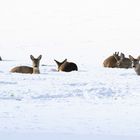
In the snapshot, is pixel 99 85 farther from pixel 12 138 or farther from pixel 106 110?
pixel 12 138

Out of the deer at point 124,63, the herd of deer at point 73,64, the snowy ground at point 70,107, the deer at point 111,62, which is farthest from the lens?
the deer at point 111,62

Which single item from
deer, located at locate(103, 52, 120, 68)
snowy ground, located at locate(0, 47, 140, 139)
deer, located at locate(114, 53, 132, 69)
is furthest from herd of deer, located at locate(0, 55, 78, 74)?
snowy ground, located at locate(0, 47, 140, 139)

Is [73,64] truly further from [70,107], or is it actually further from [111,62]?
[70,107]

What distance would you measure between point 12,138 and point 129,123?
2.16m

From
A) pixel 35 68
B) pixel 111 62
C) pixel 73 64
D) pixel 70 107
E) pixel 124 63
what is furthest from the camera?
pixel 111 62

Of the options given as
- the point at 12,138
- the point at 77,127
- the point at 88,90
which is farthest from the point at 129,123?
the point at 88,90

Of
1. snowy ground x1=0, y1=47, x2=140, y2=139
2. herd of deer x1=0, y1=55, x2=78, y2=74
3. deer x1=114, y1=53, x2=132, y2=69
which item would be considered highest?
deer x1=114, y1=53, x2=132, y2=69

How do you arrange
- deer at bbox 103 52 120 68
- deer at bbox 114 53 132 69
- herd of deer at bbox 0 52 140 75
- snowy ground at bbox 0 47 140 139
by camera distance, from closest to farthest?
snowy ground at bbox 0 47 140 139 < herd of deer at bbox 0 52 140 75 < deer at bbox 114 53 132 69 < deer at bbox 103 52 120 68

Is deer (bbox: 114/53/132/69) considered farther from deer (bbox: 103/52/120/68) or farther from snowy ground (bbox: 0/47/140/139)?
snowy ground (bbox: 0/47/140/139)

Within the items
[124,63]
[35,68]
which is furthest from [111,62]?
[35,68]

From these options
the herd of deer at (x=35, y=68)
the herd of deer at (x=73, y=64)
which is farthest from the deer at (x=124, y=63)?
the herd of deer at (x=35, y=68)

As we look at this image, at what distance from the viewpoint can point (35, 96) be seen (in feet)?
37.2

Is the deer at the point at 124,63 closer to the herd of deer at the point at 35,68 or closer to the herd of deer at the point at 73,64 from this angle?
the herd of deer at the point at 73,64

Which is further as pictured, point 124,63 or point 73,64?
point 124,63
